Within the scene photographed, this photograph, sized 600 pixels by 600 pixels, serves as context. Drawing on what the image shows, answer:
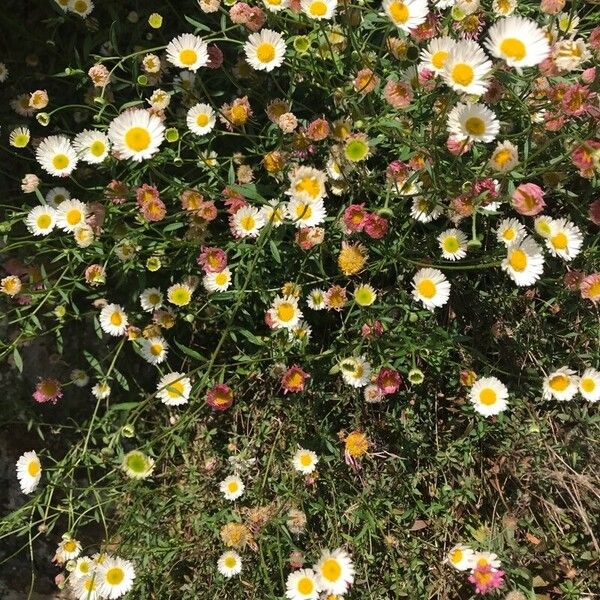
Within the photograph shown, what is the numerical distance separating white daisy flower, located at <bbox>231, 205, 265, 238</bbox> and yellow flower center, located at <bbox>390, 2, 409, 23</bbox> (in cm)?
79

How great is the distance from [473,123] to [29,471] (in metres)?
2.09

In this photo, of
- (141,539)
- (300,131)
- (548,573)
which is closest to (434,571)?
(548,573)

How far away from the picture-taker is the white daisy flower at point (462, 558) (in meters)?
2.53

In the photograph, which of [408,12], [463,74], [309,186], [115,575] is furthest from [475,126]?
[115,575]

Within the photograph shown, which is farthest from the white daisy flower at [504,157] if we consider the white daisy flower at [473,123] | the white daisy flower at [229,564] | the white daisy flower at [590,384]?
the white daisy flower at [229,564]

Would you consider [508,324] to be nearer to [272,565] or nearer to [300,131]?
[300,131]

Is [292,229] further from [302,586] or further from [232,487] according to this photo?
[302,586]

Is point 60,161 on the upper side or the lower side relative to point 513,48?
lower

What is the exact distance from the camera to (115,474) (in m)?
2.64

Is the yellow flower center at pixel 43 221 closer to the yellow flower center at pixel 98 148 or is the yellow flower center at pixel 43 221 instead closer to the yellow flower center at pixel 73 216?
the yellow flower center at pixel 73 216

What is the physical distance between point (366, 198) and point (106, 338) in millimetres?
1275

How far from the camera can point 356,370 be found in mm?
2371

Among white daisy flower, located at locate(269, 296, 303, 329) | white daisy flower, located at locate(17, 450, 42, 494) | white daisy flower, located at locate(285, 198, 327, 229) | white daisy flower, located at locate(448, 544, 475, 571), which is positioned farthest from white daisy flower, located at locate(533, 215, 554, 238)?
white daisy flower, located at locate(17, 450, 42, 494)

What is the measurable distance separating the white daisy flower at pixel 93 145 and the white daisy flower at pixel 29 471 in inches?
46.4
